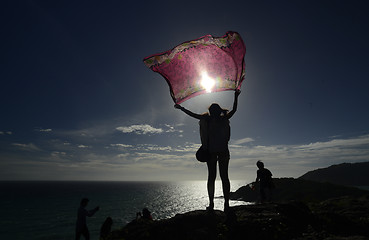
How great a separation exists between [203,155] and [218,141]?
0.51 meters

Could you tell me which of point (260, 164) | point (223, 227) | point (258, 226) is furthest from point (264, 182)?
point (223, 227)

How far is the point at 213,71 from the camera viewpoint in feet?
17.8

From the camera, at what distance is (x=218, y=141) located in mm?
4918

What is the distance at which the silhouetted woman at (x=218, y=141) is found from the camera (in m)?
4.91

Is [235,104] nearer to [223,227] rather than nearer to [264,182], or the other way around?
[223,227]

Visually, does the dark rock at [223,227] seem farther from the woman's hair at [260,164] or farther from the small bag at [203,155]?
the woman's hair at [260,164]

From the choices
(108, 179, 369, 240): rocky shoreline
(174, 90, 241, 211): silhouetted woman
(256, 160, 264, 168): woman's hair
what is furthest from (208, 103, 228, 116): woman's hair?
(256, 160, 264, 168): woman's hair

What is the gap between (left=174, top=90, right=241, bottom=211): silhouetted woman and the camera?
491 cm

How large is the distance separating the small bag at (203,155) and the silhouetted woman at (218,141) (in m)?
0.09

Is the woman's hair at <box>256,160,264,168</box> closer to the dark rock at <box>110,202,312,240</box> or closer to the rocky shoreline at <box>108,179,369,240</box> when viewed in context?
the rocky shoreline at <box>108,179,369,240</box>

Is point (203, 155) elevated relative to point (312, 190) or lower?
elevated

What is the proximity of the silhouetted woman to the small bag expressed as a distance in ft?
0.31

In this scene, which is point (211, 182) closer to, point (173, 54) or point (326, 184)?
point (173, 54)

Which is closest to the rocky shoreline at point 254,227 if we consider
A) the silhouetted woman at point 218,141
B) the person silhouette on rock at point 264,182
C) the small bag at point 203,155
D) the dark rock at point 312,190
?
the silhouetted woman at point 218,141
